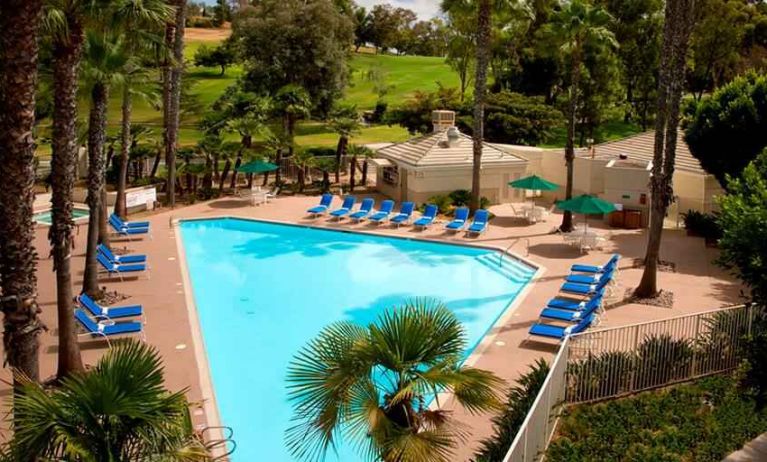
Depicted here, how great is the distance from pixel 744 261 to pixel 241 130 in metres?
26.4

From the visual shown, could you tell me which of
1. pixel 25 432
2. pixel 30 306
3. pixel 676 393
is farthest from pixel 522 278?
pixel 25 432

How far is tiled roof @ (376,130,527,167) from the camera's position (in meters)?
30.3

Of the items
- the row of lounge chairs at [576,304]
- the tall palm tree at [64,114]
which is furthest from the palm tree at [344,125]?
the tall palm tree at [64,114]

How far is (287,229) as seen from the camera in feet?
92.4

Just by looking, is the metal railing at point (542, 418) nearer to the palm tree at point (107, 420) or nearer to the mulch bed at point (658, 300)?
the palm tree at point (107, 420)

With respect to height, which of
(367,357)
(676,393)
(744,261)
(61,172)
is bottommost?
(676,393)

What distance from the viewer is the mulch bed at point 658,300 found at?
17.7 meters

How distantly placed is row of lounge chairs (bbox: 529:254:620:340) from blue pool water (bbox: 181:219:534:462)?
170 cm

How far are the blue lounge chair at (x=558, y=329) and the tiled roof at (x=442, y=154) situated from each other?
1559 centimetres

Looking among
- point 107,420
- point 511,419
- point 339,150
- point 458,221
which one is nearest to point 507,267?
point 458,221

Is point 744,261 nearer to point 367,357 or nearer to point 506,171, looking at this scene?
point 367,357

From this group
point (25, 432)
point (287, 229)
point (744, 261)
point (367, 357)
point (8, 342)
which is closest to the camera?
point (25, 432)

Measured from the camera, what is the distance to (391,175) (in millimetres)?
32750

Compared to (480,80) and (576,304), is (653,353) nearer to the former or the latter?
(576,304)
